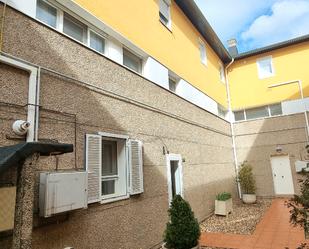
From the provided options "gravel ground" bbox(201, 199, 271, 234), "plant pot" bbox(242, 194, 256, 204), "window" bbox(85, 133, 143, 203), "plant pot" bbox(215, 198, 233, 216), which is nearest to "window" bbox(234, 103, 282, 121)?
"plant pot" bbox(242, 194, 256, 204)

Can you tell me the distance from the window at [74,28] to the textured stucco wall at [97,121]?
70 cm

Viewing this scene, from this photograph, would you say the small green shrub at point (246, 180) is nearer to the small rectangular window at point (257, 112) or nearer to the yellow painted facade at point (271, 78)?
the small rectangular window at point (257, 112)

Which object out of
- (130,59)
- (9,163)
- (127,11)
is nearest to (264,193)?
(130,59)

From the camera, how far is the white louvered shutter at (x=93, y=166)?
5.00m

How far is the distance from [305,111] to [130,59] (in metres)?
11.4

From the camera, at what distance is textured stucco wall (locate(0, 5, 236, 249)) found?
4.18 m

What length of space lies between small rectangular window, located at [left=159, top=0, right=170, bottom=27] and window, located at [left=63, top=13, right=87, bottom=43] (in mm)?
4254

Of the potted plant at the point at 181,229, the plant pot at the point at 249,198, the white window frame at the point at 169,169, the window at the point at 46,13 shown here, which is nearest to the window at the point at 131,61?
the window at the point at 46,13

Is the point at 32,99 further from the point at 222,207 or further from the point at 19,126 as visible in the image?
the point at 222,207

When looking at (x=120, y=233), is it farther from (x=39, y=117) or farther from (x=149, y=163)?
(x=39, y=117)

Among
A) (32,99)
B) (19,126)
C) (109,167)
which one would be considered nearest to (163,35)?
(109,167)

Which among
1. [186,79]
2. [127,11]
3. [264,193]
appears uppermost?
[127,11]

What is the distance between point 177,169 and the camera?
8.87m

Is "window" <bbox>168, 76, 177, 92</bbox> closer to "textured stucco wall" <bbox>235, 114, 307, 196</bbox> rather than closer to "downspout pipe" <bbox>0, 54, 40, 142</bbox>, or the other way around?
"downspout pipe" <bbox>0, 54, 40, 142</bbox>
